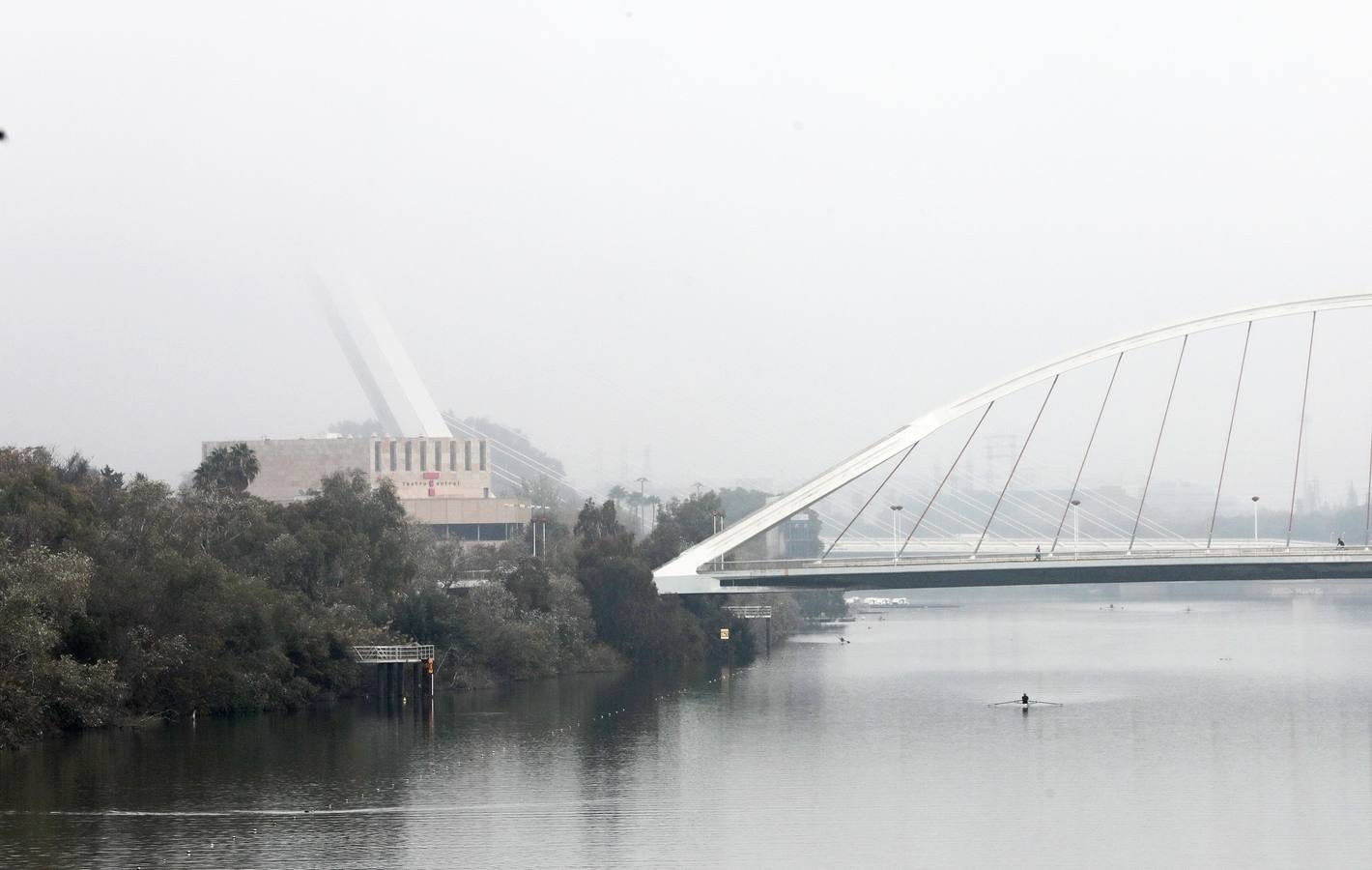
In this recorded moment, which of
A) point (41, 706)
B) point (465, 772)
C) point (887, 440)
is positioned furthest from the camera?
point (887, 440)

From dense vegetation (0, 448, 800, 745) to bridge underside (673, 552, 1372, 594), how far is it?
9.81 metres

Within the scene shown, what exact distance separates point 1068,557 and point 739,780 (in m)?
25.1

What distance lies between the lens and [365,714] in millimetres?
58625

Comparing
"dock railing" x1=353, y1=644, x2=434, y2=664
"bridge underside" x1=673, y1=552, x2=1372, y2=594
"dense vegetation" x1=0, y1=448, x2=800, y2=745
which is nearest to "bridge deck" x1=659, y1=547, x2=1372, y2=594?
"bridge underside" x1=673, y1=552, x2=1372, y2=594

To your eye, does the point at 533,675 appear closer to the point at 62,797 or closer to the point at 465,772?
the point at 465,772

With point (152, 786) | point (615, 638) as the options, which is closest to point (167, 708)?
point (152, 786)

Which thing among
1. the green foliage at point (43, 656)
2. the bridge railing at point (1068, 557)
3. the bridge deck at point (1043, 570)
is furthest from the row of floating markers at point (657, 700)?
the green foliage at point (43, 656)

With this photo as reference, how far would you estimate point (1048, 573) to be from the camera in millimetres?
64500

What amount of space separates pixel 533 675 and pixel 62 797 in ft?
115

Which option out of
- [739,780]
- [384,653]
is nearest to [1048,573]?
[739,780]

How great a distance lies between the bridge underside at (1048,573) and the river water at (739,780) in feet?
14.5

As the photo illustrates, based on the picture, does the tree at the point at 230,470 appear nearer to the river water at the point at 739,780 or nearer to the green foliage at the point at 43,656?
the river water at the point at 739,780

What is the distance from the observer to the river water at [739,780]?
33.9 meters

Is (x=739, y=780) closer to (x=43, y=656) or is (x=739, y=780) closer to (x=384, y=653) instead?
(x=43, y=656)
